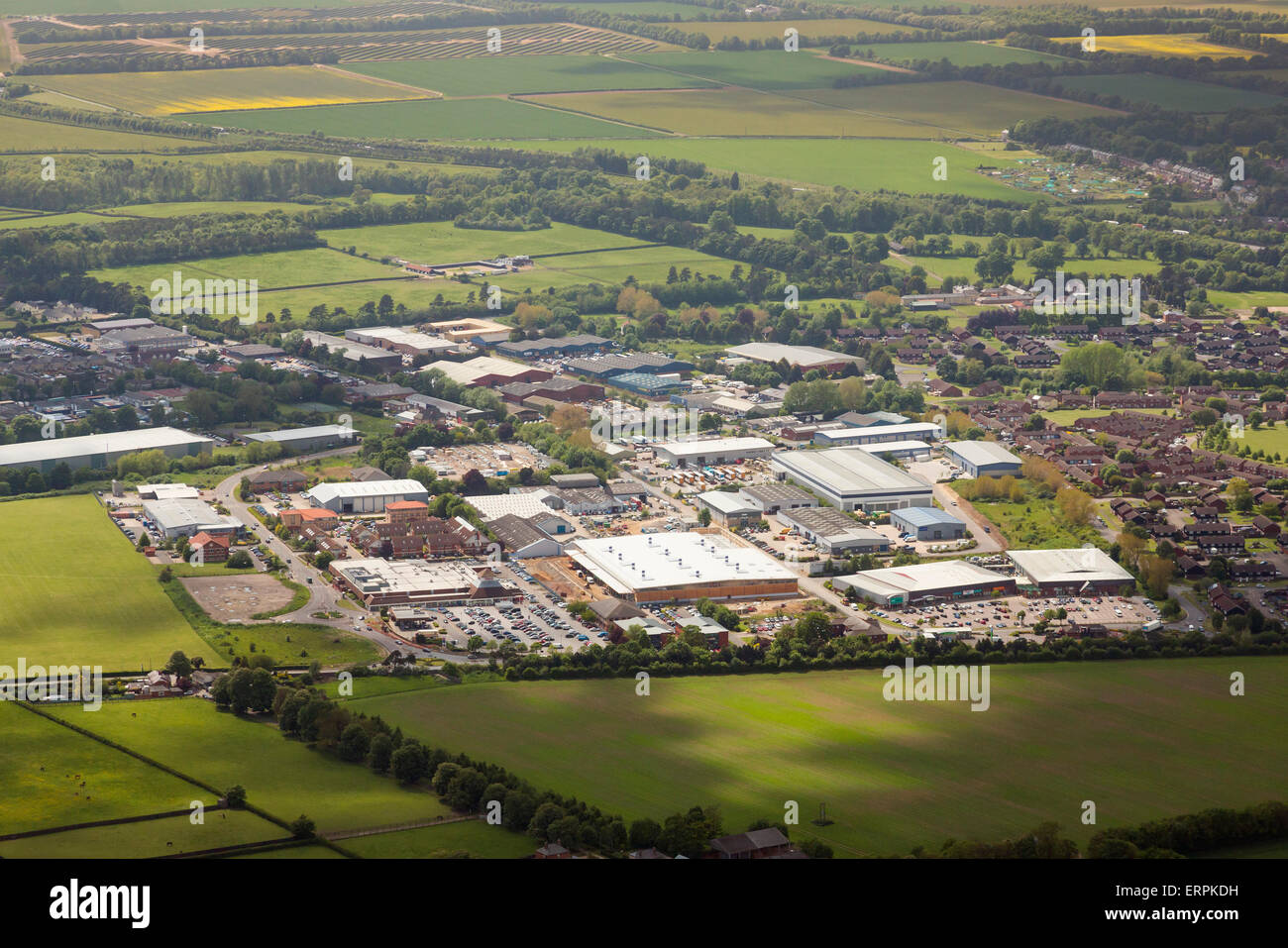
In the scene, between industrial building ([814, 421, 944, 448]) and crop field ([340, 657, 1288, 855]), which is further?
industrial building ([814, 421, 944, 448])

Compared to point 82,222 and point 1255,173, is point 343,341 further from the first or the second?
point 1255,173

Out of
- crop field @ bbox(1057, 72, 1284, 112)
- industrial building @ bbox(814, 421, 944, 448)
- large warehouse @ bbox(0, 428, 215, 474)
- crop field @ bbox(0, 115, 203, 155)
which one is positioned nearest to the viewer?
large warehouse @ bbox(0, 428, 215, 474)

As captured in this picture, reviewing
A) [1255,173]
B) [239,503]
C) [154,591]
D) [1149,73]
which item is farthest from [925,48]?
[154,591]

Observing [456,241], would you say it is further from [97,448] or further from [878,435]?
[97,448]

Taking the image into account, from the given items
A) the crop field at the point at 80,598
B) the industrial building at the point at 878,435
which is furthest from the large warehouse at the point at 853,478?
the crop field at the point at 80,598

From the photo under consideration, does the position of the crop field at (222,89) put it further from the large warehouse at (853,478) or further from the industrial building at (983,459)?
the industrial building at (983,459)

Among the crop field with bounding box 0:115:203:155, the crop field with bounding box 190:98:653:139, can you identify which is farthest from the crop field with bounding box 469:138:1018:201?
the crop field with bounding box 0:115:203:155

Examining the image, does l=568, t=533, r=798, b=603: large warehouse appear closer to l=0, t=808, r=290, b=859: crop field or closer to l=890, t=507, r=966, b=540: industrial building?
l=890, t=507, r=966, b=540: industrial building

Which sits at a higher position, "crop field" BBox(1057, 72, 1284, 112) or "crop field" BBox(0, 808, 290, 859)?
"crop field" BBox(1057, 72, 1284, 112)
